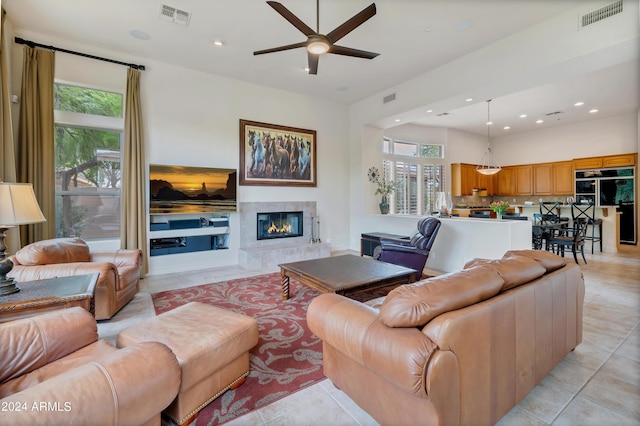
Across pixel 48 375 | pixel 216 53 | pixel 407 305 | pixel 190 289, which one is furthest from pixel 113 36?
pixel 407 305

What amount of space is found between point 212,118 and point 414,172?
6.01m

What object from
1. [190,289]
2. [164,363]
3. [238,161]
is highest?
[238,161]

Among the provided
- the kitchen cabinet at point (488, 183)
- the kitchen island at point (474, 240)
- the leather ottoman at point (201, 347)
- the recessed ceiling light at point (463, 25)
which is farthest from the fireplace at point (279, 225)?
the kitchen cabinet at point (488, 183)

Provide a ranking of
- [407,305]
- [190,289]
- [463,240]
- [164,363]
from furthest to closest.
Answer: [463,240] → [190,289] → [407,305] → [164,363]

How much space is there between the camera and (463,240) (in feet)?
16.3

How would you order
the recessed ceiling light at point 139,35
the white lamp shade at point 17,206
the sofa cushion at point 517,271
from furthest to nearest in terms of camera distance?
the recessed ceiling light at point 139,35 → the white lamp shade at point 17,206 → the sofa cushion at point 517,271

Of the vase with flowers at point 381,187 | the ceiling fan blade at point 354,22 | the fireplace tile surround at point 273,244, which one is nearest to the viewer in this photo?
the ceiling fan blade at point 354,22

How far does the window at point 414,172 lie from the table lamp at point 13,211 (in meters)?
7.25

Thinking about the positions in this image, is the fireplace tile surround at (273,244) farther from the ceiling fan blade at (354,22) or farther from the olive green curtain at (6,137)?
the ceiling fan blade at (354,22)

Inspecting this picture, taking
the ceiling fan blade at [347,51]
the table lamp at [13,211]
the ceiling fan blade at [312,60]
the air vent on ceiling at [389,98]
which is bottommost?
the table lamp at [13,211]

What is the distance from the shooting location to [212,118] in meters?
5.48

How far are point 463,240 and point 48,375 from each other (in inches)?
204

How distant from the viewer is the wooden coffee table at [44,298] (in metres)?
1.99

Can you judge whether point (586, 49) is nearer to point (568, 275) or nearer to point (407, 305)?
point (568, 275)
